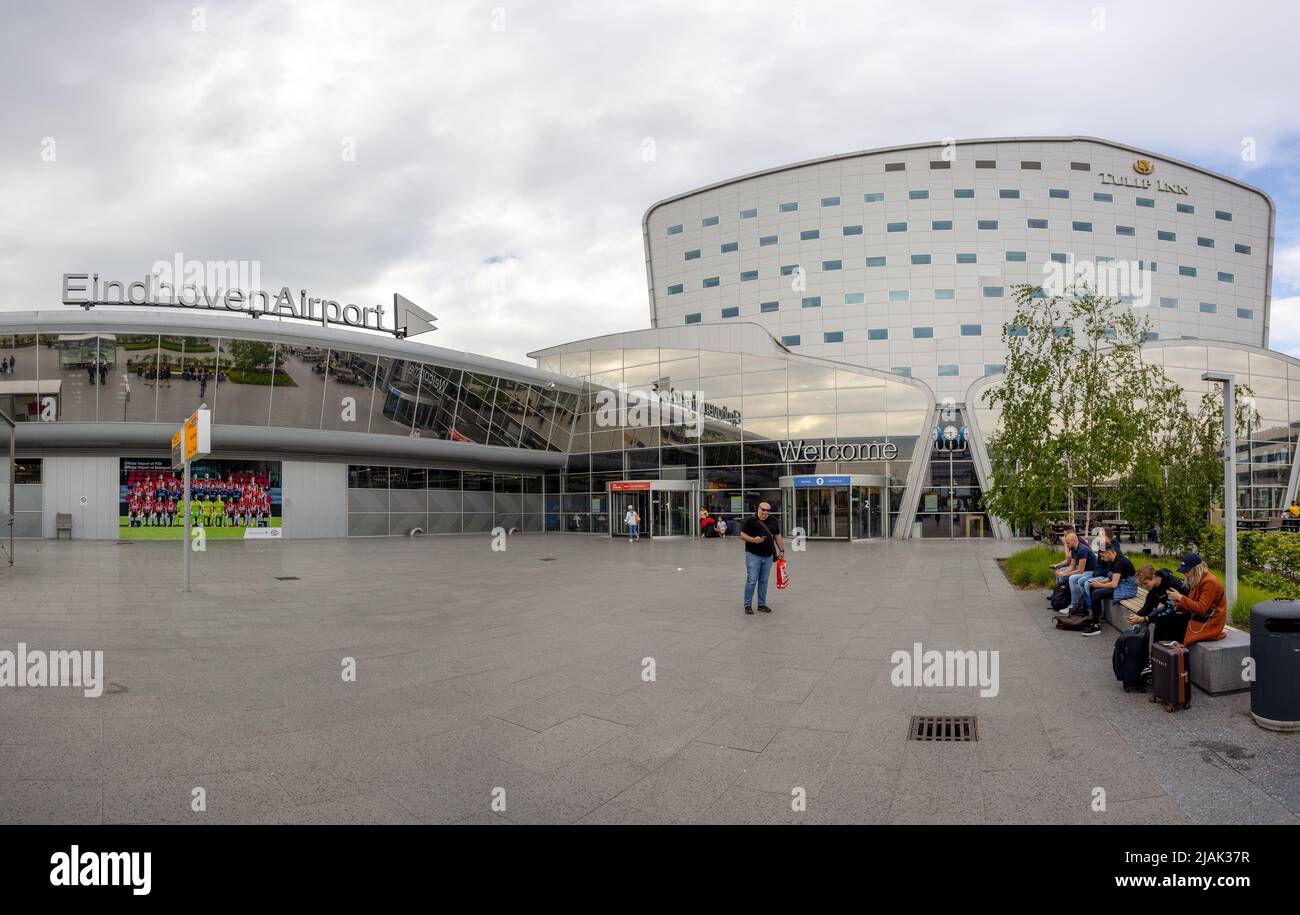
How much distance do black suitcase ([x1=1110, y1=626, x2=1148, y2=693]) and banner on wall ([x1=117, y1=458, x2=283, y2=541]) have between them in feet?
104

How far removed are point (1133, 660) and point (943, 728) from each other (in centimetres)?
237

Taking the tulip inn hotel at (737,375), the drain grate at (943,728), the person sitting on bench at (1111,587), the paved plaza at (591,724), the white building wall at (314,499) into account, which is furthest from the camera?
the white building wall at (314,499)

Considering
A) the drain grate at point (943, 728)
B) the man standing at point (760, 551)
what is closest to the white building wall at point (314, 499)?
the man standing at point (760, 551)

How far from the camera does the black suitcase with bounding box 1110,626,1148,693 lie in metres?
6.41

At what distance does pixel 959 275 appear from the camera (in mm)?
45406

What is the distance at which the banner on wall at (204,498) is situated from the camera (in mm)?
28734

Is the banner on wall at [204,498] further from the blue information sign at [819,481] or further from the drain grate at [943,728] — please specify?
the drain grate at [943,728]

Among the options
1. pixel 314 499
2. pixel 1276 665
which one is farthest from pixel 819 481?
pixel 1276 665

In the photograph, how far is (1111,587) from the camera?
9492mm

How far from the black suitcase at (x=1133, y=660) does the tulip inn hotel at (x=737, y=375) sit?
611 inches

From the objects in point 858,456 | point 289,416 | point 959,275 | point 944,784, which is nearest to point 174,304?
point 289,416
